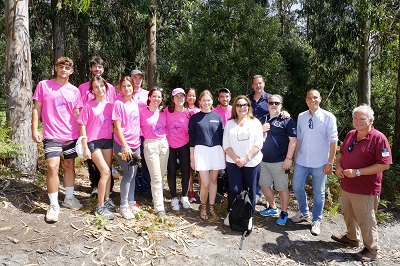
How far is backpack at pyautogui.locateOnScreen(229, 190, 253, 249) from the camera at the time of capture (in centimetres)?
471

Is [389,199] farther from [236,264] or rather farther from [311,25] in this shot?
[311,25]

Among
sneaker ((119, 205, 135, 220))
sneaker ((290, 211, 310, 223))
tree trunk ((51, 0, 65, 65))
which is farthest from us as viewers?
tree trunk ((51, 0, 65, 65))

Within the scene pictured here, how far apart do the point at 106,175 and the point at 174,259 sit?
141 centimetres

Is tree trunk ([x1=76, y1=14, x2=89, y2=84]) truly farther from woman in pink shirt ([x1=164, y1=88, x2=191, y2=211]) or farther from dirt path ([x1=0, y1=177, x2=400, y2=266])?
woman in pink shirt ([x1=164, y1=88, x2=191, y2=211])

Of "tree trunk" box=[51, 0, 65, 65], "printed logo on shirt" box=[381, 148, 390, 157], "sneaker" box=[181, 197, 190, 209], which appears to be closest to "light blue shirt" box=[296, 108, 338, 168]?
"printed logo on shirt" box=[381, 148, 390, 157]

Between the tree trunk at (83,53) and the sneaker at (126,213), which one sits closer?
the sneaker at (126,213)

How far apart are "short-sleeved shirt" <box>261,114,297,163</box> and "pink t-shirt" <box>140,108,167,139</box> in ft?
5.20

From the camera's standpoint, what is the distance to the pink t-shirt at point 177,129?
5.16 m

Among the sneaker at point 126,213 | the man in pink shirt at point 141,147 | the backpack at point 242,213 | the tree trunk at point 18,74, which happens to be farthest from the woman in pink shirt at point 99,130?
the backpack at point 242,213

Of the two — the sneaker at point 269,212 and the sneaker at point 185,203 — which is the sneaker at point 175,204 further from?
the sneaker at point 269,212

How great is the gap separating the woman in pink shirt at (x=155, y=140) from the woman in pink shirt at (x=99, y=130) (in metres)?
0.51

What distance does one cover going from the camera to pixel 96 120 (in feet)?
14.9

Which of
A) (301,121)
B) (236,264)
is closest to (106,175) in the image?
(236,264)

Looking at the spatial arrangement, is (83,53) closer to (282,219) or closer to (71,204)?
(71,204)
